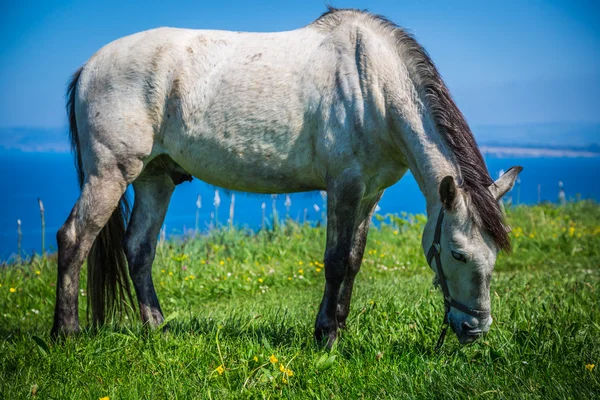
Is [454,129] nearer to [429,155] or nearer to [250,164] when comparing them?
[429,155]

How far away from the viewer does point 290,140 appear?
4.04m

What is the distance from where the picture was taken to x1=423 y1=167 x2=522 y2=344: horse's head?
11.4 ft

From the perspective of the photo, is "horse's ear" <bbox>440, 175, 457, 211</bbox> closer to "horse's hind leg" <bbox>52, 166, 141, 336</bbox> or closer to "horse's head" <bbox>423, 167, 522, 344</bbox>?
"horse's head" <bbox>423, 167, 522, 344</bbox>

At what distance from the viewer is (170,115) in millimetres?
4312

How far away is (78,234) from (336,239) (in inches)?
72.3

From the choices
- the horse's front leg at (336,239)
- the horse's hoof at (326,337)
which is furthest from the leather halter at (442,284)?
the horse's hoof at (326,337)

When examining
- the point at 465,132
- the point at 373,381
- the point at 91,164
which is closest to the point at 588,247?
the point at 465,132

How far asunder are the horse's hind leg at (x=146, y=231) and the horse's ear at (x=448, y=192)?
2280 millimetres

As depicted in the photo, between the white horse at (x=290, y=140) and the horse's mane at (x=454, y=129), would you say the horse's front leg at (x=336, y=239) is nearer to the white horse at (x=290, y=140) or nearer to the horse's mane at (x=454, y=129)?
the white horse at (x=290, y=140)

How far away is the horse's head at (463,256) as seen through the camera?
3484 mm

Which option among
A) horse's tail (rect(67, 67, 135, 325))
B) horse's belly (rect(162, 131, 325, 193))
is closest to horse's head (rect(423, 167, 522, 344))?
horse's belly (rect(162, 131, 325, 193))

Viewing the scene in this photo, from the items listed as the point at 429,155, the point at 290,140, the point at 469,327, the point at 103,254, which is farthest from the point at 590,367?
the point at 103,254

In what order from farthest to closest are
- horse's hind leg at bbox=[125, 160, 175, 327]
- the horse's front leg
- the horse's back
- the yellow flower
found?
1. horse's hind leg at bbox=[125, 160, 175, 327]
2. the horse's back
3. the horse's front leg
4. the yellow flower

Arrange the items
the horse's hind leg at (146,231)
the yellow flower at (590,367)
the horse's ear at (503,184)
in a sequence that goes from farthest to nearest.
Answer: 1. the horse's hind leg at (146,231)
2. the horse's ear at (503,184)
3. the yellow flower at (590,367)
